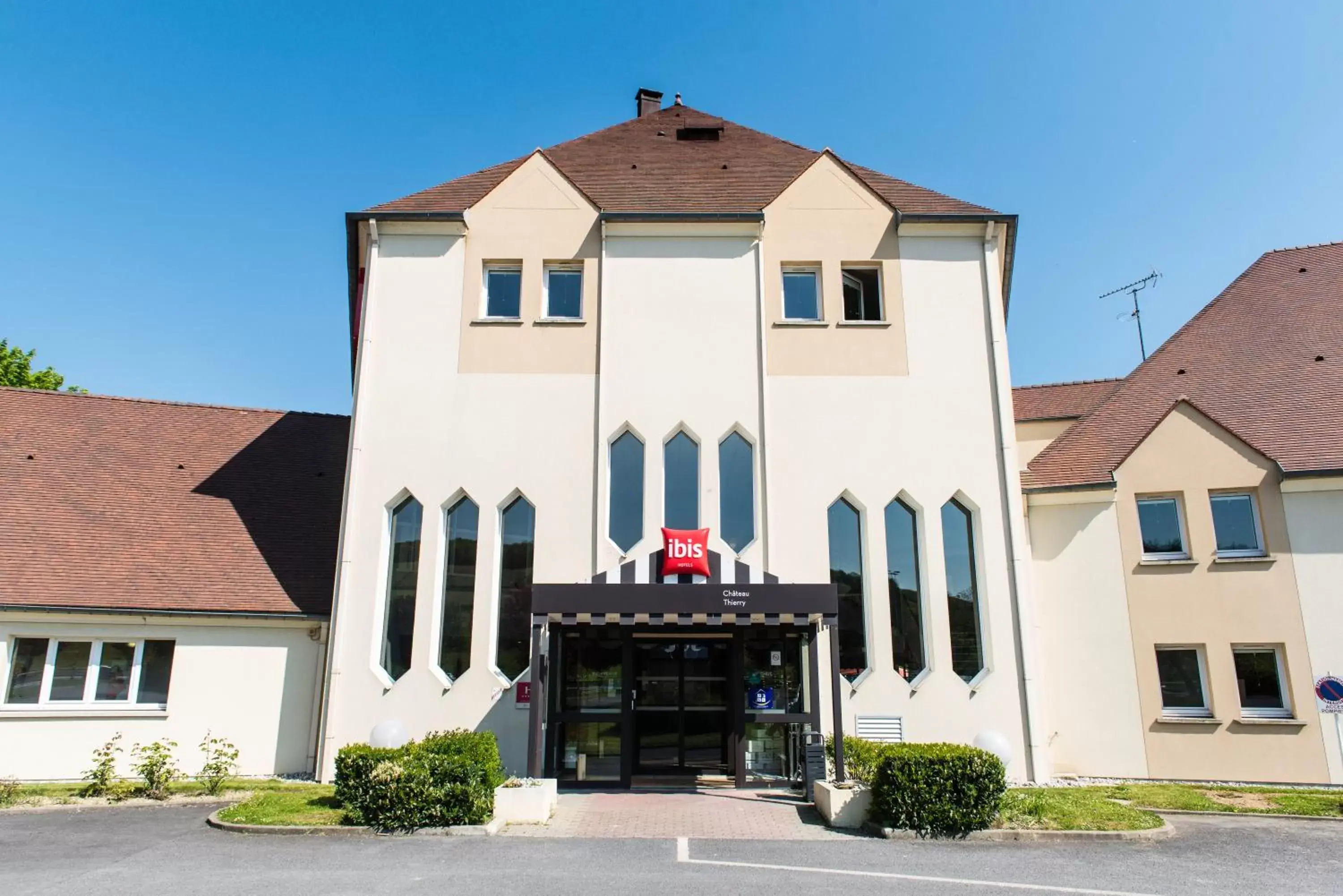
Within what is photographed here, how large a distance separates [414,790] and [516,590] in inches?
190

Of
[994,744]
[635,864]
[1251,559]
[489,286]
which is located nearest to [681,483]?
[489,286]

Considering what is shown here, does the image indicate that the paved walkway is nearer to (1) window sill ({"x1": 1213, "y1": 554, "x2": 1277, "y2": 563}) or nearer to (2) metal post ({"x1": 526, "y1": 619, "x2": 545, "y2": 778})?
(2) metal post ({"x1": 526, "y1": 619, "x2": 545, "y2": 778})

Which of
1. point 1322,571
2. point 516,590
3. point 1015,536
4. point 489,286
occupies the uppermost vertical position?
point 489,286

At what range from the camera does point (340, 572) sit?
14195 mm

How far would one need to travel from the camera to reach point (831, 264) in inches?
627

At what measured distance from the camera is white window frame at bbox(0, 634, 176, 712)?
13477 mm

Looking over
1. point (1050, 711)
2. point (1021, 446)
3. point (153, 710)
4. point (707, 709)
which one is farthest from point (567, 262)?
point (1021, 446)

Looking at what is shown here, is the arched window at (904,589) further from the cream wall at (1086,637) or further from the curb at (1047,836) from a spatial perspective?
the curb at (1047,836)

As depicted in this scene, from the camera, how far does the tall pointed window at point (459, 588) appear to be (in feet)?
45.6

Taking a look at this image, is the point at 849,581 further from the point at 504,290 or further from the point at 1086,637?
the point at 504,290

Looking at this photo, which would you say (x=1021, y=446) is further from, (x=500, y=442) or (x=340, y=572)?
(x=340, y=572)

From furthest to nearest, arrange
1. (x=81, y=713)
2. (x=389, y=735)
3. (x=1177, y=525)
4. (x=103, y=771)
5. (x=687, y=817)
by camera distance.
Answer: (x=1177, y=525)
(x=81, y=713)
(x=389, y=735)
(x=103, y=771)
(x=687, y=817)

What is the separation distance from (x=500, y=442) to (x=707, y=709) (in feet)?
19.3

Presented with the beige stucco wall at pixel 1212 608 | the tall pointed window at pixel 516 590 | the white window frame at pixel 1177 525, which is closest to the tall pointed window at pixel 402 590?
the tall pointed window at pixel 516 590
